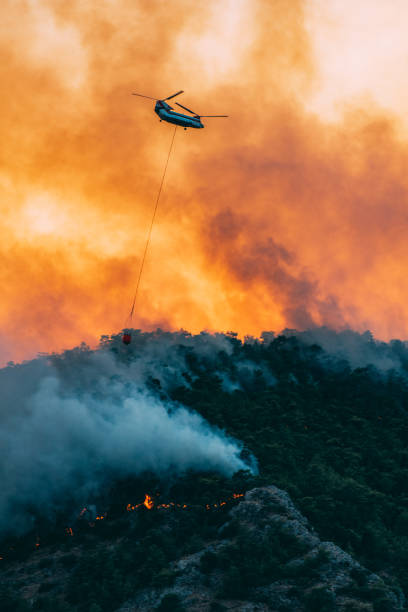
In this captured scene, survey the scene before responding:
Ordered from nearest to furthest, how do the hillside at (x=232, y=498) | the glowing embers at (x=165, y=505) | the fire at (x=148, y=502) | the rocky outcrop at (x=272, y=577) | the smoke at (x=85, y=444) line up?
the rocky outcrop at (x=272, y=577)
the hillside at (x=232, y=498)
the glowing embers at (x=165, y=505)
the fire at (x=148, y=502)
the smoke at (x=85, y=444)

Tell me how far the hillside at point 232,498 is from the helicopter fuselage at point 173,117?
187ft

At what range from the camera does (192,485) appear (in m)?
99.1

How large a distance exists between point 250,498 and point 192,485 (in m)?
12.3

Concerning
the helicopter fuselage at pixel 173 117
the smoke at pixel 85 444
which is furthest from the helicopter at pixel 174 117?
the smoke at pixel 85 444

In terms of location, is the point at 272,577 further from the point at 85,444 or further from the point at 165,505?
the point at 85,444

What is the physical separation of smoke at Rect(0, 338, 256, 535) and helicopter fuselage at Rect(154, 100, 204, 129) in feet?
178

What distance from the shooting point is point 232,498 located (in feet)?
305

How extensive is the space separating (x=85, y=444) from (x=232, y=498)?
28.3 metres

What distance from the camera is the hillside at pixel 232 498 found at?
7562 centimetres

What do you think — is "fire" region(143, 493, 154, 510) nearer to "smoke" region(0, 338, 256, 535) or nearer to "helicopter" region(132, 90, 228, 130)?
"smoke" region(0, 338, 256, 535)

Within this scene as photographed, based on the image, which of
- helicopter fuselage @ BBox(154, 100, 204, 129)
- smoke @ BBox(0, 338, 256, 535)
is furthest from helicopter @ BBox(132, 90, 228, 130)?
smoke @ BBox(0, 338, 256, 535)

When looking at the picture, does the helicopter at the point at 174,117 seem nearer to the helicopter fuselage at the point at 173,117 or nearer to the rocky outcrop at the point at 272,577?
the helicopter fuselage at the point at 173,117

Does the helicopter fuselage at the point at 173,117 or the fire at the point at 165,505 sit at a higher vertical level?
the helicopter fuselage at the point at 173,117

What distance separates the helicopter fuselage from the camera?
79.9 m
